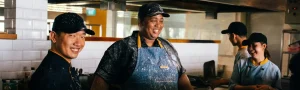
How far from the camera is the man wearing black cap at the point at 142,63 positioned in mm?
2125

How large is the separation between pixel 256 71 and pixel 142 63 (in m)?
0.86

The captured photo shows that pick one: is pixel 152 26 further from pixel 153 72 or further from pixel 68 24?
pixel 68 24

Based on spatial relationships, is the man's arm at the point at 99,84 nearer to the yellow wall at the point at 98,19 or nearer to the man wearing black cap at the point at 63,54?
the man wearing black cap at the point at 63,54

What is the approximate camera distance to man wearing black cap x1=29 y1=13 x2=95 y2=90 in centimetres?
154

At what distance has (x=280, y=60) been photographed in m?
5.81

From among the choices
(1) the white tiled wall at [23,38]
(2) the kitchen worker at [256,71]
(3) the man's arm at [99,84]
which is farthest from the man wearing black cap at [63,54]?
(1) the white tiled wall at [23,38]

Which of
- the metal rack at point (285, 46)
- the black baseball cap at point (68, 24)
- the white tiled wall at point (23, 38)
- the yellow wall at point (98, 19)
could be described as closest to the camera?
the black baseball cap at point (68, 24)

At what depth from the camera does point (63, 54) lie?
1674 millimetres

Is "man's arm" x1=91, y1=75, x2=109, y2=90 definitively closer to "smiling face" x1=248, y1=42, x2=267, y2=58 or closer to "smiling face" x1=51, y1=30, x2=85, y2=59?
"smiling face" x1=51, y1=30, x2=85, y2=59

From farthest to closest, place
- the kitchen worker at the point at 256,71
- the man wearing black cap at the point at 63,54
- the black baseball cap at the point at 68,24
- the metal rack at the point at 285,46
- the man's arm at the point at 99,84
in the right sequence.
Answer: the metal rack at the point at 285,46 → the kitchen worker at the point at 256,71 → the man's arm at the point at 99,84 → the black baseball cap at the point at 68,24 → the man wearing black cap at the point at 63,54

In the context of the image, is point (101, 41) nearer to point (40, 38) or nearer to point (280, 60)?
point (40, 38)

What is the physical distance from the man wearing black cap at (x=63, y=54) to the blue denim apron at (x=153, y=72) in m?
0.49

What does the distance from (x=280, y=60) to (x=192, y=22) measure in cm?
221

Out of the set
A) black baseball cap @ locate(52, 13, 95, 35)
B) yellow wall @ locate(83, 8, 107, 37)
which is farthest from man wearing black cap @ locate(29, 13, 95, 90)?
yellow wall @ locate(83, 8, 107, 37)
